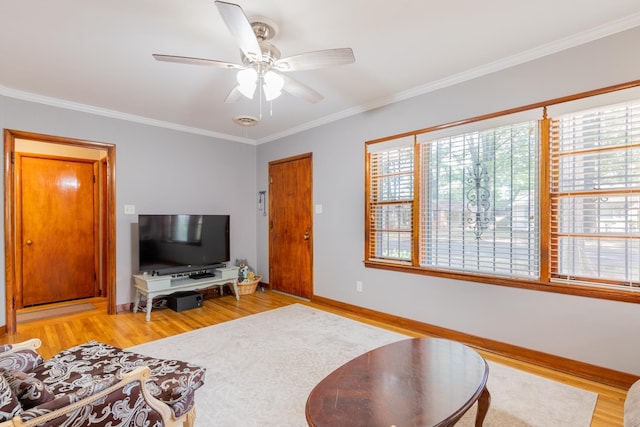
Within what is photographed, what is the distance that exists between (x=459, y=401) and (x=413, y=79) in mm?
2736

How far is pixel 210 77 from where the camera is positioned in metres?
2.96

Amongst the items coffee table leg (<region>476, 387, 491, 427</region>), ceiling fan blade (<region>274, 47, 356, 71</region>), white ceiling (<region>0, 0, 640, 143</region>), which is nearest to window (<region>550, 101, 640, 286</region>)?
white ceiling (<region>0, 0, 640, 143</region>)

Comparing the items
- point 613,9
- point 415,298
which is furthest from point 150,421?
point 613,9

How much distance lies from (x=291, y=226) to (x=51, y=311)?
11.1 ft

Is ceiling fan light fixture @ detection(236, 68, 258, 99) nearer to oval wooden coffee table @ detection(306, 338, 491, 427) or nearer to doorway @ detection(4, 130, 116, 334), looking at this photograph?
oval wooden coffee table @ detection(306, 338, 491, 427)

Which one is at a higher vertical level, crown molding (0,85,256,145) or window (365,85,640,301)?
crown molding (0,85,256,145)

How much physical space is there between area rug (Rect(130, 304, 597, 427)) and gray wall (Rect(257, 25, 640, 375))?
0.38 metres

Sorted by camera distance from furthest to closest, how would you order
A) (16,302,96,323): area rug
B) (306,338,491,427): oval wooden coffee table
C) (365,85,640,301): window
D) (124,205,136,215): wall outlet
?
(124,205,136,215): wall outlet < (16,302,96,323): area rug < (365,85,640,301): window < (306,338,491,427): oval wooden coffee table

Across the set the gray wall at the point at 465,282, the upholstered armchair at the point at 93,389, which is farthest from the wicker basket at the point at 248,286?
the upholstered armchair at the point at 93,389

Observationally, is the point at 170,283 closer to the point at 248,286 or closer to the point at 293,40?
the point at 248,286

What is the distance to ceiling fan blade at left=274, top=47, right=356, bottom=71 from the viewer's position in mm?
1910

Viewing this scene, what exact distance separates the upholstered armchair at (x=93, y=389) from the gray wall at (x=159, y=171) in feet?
8.49

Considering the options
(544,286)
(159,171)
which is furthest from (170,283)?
(544,286)

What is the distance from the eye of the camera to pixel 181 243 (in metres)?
4.20
